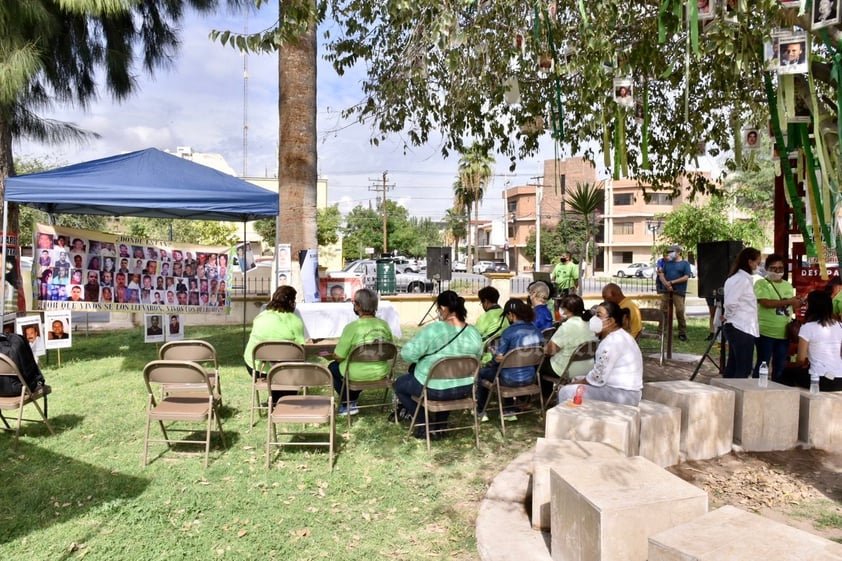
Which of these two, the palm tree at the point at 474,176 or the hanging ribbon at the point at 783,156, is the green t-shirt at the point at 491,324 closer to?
the hanging ribbon at the point at 783,156

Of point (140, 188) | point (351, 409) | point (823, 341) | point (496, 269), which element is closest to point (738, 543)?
point (823, 341)

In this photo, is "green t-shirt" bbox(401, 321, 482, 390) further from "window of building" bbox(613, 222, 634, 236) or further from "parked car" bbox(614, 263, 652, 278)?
"window of building" bbox(613, 222, 634, 236)

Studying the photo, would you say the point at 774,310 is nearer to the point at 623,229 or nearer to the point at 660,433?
the point at 660,433

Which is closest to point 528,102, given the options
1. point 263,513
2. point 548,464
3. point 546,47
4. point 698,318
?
point 546,47

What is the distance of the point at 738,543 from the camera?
2.03 meters

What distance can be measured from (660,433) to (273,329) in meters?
3.30

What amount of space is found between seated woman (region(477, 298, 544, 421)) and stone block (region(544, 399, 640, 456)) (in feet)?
3.87

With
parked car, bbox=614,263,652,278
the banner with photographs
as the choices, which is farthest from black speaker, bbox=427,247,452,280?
parked car, bbox=614,263,652,278

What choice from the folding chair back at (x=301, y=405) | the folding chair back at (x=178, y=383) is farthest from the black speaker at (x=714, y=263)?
the folding chair back at (x=178, y=383)

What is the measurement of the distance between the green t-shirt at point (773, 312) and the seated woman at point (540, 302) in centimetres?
199

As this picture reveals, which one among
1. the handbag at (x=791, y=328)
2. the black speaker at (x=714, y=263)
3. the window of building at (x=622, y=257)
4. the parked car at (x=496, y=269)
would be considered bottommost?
the handbag at (x=791, y=328)

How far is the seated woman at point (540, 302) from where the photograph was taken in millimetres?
6047

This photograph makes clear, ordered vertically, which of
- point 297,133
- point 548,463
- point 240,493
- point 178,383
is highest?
point 297,133

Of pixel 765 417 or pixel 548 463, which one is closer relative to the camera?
pixel 548 463
